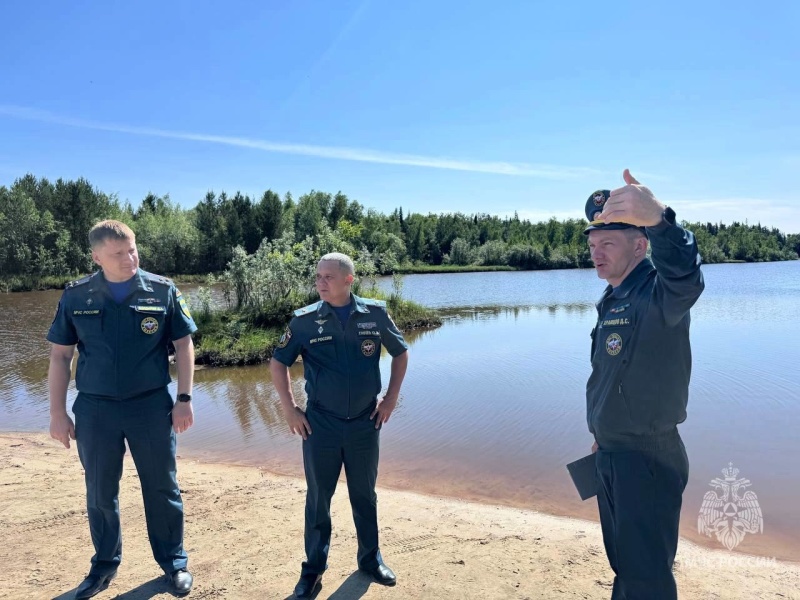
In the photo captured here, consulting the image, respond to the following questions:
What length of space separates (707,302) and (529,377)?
17.5 m

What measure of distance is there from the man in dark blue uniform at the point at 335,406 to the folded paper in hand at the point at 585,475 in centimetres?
112

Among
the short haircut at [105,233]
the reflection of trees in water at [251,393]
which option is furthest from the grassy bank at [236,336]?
the short haircut at [105,233]

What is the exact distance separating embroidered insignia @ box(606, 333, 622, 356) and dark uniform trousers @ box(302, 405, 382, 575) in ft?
4.93

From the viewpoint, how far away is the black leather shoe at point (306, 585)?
3.12 metres

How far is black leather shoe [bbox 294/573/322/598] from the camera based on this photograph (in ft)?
10.2

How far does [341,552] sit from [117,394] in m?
1.82

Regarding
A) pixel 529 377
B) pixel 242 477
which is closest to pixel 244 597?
pixel 242 477

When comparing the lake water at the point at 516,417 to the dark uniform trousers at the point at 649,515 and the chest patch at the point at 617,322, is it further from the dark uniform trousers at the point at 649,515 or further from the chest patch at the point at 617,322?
the chest patch at the point at 617,322

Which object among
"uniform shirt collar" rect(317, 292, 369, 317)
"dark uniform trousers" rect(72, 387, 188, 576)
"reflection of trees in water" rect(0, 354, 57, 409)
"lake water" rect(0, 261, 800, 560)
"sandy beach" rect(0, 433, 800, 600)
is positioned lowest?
"reflection of trees in water" rect(0, 354, 57, 409)

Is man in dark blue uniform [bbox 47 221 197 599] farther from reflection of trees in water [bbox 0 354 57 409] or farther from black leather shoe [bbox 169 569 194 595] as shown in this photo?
reflection of trees in water [bbox 0 354 57 409]

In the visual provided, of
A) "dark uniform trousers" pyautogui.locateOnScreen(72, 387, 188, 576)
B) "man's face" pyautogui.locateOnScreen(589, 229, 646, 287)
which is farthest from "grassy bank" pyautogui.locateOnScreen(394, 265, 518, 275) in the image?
"man's face" pyautogui.locateOnScreen(589, 229, 646, 287)

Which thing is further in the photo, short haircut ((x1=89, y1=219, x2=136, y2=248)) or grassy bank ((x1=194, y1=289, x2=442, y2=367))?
grassy bank ((x1=194, y1=289, x2=442, y2=367))

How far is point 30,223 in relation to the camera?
129ft

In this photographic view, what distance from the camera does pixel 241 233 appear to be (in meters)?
52.0
